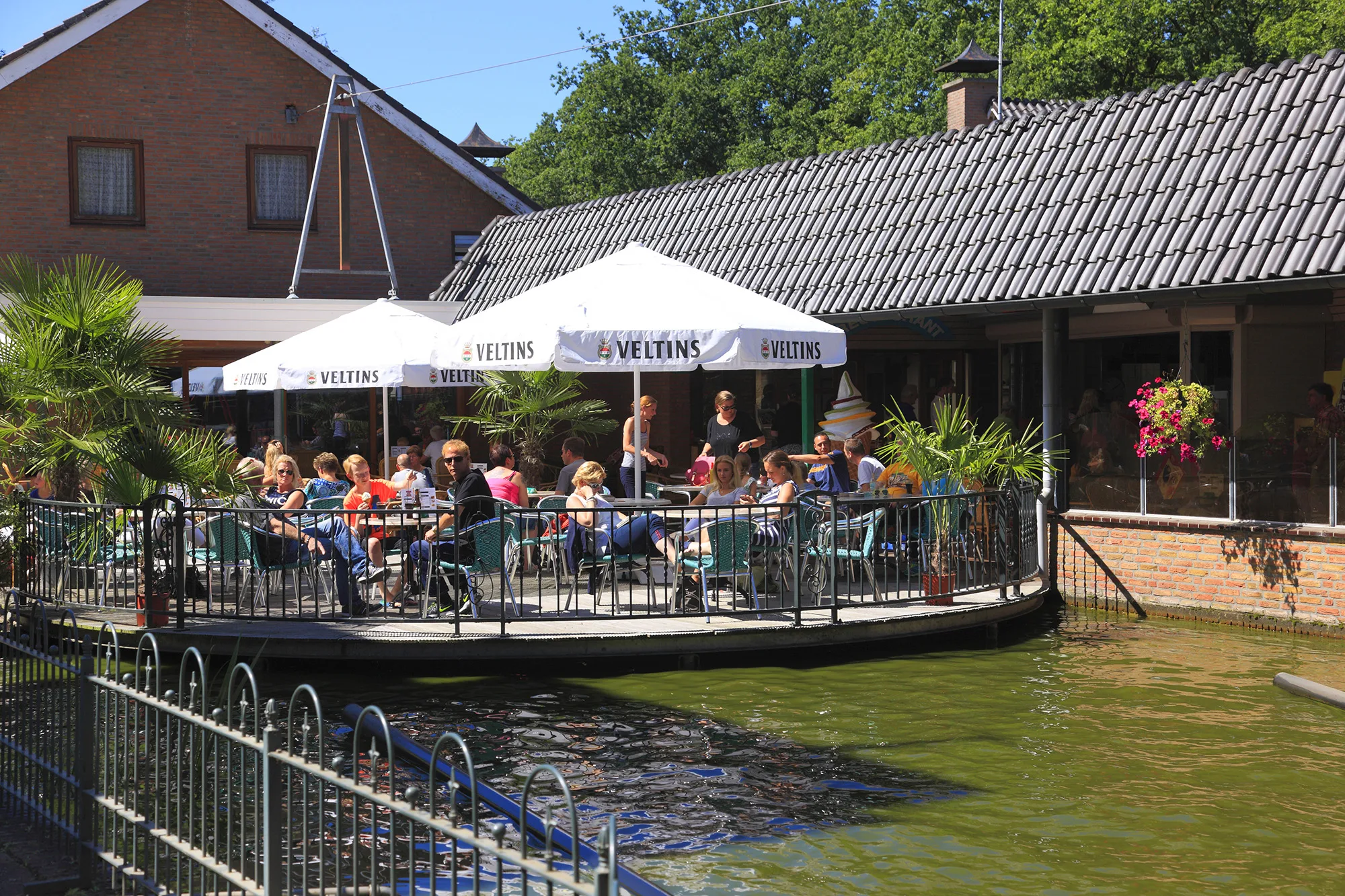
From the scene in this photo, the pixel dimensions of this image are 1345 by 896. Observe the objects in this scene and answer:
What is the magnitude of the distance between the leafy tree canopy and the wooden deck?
2939 cm

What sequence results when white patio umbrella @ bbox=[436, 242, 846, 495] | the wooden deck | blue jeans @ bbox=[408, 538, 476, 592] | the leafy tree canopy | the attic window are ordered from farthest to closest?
the leafy tree canopy
the attic window
white patio umbrella @ bbox=[436, 242, 846, 495]
blue jeans @ bbox=[408, 538, 476, 592]
the wooden deck

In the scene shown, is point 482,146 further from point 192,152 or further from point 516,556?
point 516,556

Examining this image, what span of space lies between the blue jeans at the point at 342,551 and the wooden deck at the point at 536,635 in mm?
324

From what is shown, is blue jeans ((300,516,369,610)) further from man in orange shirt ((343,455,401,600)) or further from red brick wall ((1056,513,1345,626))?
red brick wall ((1056,513,1345,626))

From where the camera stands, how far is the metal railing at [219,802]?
4230 mm

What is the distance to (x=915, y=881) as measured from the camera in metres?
6.51

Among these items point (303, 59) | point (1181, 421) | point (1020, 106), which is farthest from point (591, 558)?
point (1020, 106)

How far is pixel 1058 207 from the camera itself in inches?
608

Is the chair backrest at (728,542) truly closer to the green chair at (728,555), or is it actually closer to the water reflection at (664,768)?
the green chair at (728,555)

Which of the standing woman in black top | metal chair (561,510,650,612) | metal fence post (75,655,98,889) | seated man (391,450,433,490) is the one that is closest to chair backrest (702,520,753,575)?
metal chair (561,510,650,612)

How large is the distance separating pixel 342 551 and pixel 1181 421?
7.81m

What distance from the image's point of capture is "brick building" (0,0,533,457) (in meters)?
22.3

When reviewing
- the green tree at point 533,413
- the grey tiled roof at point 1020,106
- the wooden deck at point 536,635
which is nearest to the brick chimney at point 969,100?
the grey tiled roof at point 1020,106

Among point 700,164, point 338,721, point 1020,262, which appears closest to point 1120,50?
point 700,164
